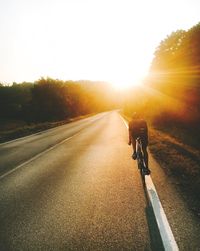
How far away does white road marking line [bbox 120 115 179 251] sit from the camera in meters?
3.86

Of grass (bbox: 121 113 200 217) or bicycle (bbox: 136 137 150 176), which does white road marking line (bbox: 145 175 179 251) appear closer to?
grass (bbox: 121 113 200 217)

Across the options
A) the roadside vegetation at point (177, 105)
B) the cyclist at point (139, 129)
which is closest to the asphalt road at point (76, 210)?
the cyclist at point (139, 129)

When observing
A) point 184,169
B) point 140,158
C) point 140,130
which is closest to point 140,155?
point 140,158

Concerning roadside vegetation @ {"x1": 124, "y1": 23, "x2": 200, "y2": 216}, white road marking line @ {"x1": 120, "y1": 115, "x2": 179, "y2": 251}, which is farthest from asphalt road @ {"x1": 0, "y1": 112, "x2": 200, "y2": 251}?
roadside vegetation @ {"x1": 124, "y1": 23, "x2": 200, "y2": 216}

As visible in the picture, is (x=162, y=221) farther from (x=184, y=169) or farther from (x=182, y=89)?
(x=182, y=89)

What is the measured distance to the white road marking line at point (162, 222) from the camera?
3864 mm

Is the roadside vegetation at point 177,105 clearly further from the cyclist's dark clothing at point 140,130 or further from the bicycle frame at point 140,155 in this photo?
the cyclist's dark clothing at point 140,130

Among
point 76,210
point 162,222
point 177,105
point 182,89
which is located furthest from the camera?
point 177,105

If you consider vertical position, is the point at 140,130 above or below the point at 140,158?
above

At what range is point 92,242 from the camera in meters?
4.06

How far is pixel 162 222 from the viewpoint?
4605 mm

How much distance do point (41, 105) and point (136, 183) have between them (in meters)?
57.0

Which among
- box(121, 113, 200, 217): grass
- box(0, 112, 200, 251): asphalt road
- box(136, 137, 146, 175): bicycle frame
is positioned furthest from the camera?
box(136, 137, 146, 175): bicycle frame

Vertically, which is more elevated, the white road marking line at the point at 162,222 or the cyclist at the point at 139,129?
the cyclist at the point at 139,129
